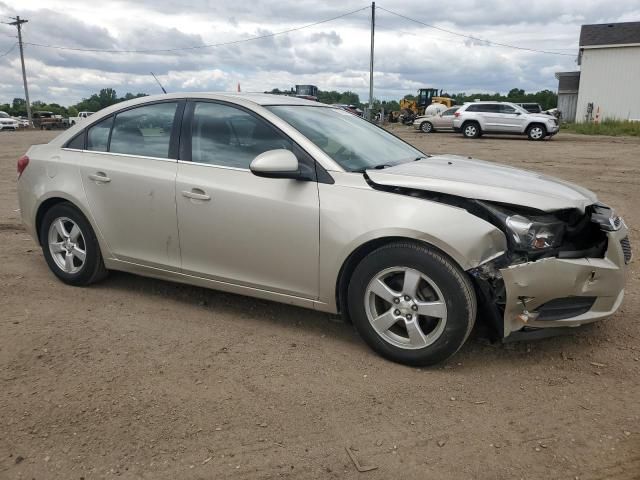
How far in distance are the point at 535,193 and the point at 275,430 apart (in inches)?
78.8

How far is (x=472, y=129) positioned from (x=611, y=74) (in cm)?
1505

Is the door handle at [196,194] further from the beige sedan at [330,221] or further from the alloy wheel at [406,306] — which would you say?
the alloy wheel at [406,306]

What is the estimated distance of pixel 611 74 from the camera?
34562 mm

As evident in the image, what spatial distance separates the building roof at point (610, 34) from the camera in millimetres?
34156

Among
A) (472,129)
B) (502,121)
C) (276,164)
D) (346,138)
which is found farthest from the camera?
(472,129)

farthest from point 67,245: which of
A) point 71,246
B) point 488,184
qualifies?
point 488,184

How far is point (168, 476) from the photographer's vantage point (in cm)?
246

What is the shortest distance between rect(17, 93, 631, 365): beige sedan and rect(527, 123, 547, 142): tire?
21244 mm

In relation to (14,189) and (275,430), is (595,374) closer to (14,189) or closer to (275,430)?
(275,430)

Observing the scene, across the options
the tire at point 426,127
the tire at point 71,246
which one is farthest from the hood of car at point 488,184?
the tire at point 426,127

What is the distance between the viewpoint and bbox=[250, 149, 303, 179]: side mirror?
11.4ft

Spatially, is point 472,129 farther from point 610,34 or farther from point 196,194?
point 196,194

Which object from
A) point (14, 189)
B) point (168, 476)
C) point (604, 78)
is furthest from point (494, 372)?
point (604, 78)

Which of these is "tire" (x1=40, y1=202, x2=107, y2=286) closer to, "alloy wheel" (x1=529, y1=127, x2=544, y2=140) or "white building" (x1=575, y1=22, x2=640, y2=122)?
"alloy wheel" (x1=529, y1=127, x2=544, y2=140)
